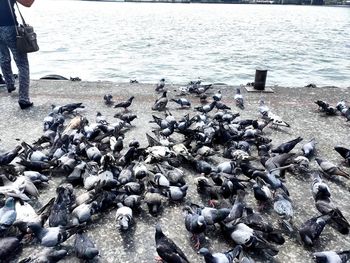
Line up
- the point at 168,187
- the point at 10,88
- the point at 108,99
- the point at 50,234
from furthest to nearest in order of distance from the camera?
the point at 10,88, the point at 108,99, the point at 168,187, the point at 50,234

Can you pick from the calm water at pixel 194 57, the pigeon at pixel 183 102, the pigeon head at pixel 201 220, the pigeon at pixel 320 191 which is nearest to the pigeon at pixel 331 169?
the pigeon at pixel 320 191

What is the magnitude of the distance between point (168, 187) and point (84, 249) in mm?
1896

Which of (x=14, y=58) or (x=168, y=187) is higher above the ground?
(x=14, y=58)

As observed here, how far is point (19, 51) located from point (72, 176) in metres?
4.69

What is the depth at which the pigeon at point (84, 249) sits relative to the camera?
13.8 ft

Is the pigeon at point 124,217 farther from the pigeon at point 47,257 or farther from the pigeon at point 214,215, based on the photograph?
the pigeon at point 214,215

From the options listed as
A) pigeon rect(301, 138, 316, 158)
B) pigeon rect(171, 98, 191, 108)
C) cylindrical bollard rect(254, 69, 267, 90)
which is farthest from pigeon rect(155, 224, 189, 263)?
cylindrical bollard rect(254, 69, 267, 90)

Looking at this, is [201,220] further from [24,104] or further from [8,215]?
[24,104]

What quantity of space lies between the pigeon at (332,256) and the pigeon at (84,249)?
10.0 feet

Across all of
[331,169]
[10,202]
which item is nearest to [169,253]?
[10,202]

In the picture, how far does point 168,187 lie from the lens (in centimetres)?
565

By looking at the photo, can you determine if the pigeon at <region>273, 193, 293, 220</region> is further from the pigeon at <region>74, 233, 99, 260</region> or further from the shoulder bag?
the shoulder bag

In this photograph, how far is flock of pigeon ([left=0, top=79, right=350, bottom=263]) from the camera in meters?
4.45

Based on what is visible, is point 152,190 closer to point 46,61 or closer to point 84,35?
point 46,61
